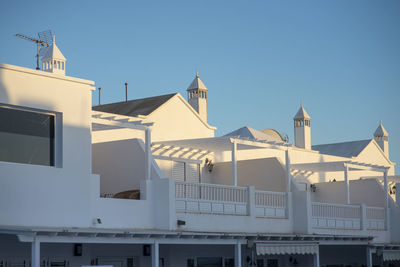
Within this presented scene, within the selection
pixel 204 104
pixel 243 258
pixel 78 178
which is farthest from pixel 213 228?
pixel 204 104

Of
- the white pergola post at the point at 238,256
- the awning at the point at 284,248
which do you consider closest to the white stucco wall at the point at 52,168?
the white pergola post at the point at 238,256

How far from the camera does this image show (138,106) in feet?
89.8

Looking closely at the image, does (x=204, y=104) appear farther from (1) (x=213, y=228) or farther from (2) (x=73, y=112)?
(2) (x=73, y=112)

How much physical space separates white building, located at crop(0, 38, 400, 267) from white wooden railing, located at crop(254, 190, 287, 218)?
0.17ft

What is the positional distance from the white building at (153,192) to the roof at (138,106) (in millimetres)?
89

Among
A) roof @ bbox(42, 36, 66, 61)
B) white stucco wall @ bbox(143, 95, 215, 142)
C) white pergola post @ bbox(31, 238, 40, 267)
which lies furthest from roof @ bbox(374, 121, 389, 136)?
white pergola post @ bbox(31, 238, 40, 267)

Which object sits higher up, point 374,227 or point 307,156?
point 307,156

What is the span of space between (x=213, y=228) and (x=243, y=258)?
121 inches

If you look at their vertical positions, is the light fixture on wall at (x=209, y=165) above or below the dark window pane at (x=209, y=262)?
above

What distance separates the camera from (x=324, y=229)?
2445cm

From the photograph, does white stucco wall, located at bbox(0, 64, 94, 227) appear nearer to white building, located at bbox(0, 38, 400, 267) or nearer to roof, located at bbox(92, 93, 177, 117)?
white building, located at bbox(0, 38, 400, 267)

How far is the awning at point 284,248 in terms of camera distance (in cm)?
2016

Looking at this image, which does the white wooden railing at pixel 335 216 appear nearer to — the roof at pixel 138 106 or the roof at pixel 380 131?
the roof at pixel 138 106

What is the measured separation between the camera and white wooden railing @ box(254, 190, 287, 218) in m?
22.4
